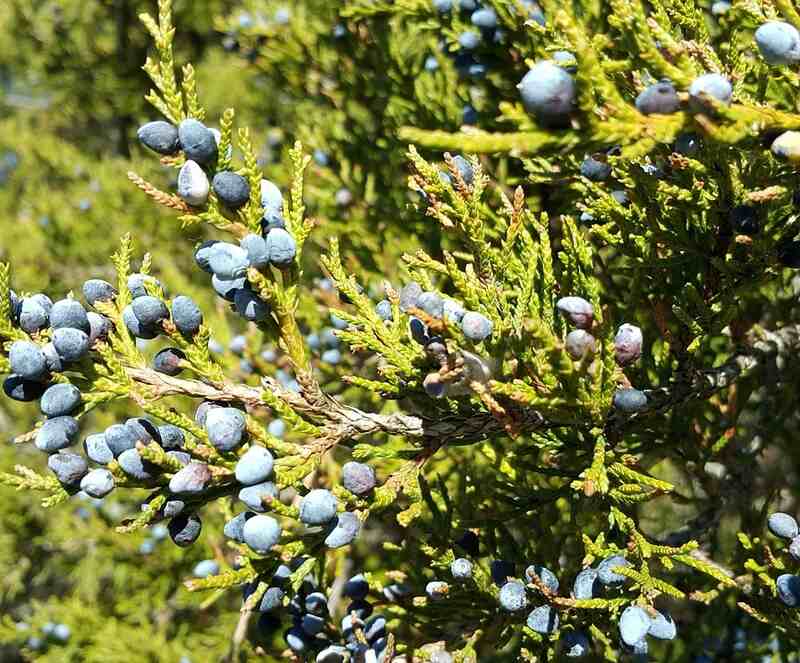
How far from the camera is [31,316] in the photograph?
1.25 meters

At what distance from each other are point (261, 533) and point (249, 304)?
40cm

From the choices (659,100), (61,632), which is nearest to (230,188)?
(659,100)

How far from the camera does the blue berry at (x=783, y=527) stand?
1.35m

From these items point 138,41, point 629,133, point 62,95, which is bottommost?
point 62,95

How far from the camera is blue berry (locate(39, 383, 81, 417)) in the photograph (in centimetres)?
118

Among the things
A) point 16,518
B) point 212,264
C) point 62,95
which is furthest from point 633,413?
point 62,95

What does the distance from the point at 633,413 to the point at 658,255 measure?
0.34 m

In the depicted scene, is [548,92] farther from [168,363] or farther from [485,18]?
[485,18]

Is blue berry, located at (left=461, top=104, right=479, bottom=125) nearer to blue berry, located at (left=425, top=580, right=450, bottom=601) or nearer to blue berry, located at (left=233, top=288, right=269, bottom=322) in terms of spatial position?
blue berry, located at (left=233, top=288, right=269, bottom=322)

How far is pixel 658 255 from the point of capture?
56.2 inches

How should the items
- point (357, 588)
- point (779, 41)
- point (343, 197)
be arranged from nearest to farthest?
1. point (779, 41)
2. point (357, 588)
3. point (343, 197)

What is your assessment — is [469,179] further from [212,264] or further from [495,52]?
[495,52]

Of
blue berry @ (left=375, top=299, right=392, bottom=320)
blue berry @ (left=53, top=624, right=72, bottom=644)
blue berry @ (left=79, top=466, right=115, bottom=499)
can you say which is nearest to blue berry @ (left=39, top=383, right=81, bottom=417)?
blue berry @ (left=79, top=466, right=115, bottom=499)

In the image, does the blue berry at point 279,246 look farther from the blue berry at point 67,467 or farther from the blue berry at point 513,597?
the blue berry at point 513,597
